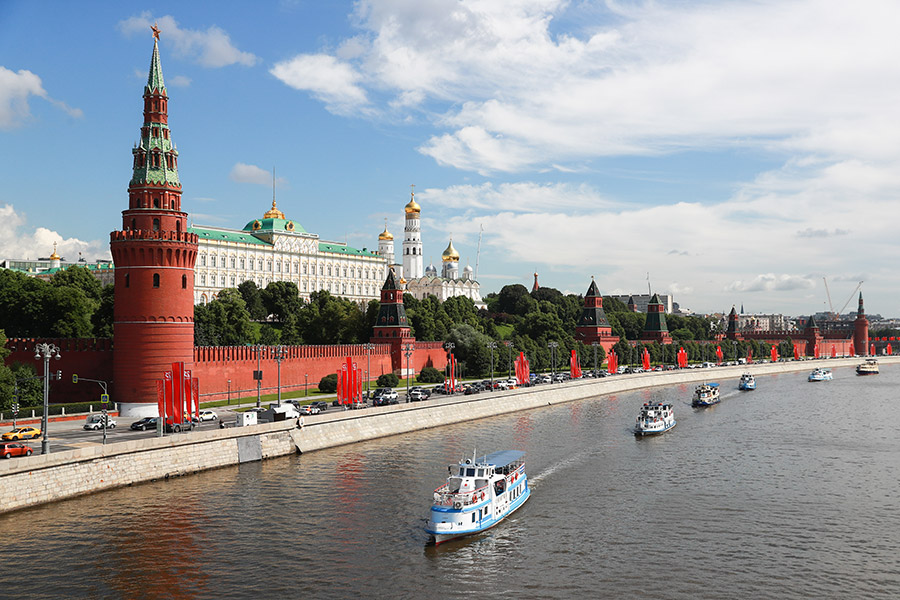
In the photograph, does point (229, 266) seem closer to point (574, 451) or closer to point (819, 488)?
point (574, 451)

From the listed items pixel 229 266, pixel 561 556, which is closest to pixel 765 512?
pixel 561 556

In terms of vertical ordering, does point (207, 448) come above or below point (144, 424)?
below

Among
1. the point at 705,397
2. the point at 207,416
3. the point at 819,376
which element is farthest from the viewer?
the point at 819,376

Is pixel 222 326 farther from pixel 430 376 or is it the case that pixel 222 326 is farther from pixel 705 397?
pixel 705 397

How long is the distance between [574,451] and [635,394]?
1805 inches

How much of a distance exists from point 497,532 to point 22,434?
26819 millimetres

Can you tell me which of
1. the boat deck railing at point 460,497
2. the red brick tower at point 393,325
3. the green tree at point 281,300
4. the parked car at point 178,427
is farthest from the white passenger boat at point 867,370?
the boat deck railing at point 460,497

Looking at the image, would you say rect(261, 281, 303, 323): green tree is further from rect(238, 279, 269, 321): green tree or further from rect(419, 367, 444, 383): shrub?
rect(419, 367, 444, 383): shrub

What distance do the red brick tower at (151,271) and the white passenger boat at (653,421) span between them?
111 ft

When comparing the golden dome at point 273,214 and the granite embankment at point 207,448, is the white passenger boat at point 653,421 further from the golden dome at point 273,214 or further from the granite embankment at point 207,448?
the golden dome at point 273,214

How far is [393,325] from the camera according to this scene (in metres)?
94.8

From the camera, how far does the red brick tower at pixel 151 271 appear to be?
58.1 m

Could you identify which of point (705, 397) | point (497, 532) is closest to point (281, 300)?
point (705, 397)

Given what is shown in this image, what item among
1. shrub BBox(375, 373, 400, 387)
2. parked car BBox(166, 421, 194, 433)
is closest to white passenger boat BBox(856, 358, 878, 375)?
shrub BBox(375, 373, 400, 387)
